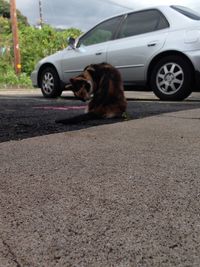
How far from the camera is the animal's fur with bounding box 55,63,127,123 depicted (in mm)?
4781

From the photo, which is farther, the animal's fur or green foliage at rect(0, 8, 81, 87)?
green foliage at rect(0, 8, 81, 87)

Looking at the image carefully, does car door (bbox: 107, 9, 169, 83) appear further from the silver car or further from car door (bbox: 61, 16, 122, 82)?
car door (bbox: 61, 16, 122, 82)

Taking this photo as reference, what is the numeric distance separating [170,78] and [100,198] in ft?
16.6

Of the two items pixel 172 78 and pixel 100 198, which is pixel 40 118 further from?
pixel 100 198

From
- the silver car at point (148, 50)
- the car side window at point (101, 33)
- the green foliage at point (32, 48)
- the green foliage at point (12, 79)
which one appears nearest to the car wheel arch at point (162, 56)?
the silver car at point (148, 50)

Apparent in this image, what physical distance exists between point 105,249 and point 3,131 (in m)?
2.76

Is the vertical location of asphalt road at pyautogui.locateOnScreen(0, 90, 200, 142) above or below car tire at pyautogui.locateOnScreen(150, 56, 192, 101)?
below

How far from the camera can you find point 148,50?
7.32 meters

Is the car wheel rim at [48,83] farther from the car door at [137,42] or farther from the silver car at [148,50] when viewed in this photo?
the car door at [137,42]

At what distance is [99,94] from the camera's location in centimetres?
479

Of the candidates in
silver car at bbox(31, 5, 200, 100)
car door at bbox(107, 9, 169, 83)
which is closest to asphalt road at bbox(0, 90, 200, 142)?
silver car at bbox(31, 5, 200, 100)

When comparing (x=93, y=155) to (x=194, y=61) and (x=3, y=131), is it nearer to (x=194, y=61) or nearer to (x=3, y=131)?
(x=3, y=131)

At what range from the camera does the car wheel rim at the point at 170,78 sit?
22.7 ft

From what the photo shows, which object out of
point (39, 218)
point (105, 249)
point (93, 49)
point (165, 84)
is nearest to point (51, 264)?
point (105, 249)
